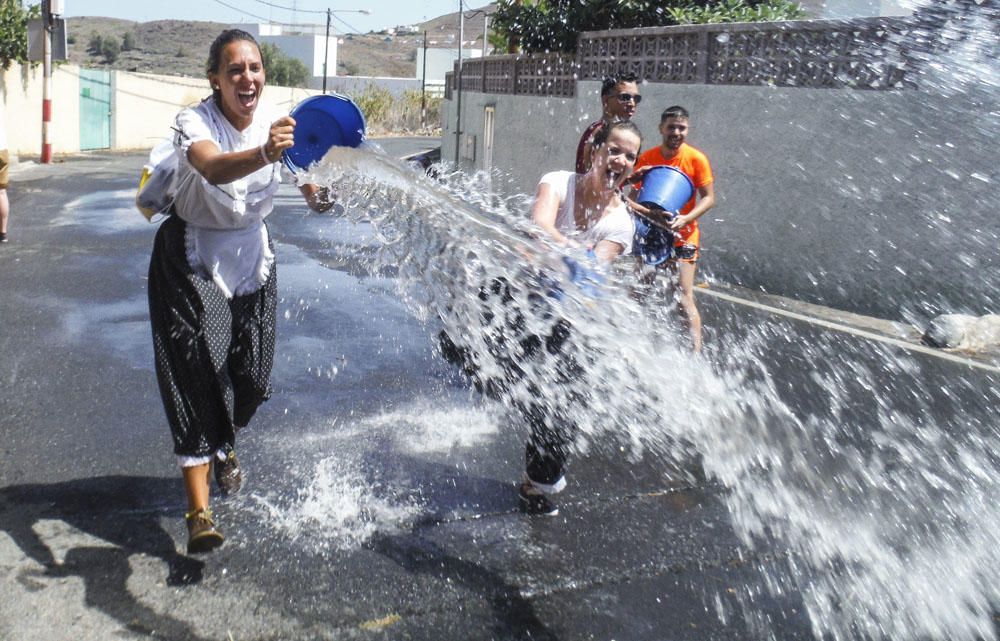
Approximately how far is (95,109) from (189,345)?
3152 cm

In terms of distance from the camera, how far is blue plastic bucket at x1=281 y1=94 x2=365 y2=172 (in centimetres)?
425

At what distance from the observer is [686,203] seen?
20.5ft

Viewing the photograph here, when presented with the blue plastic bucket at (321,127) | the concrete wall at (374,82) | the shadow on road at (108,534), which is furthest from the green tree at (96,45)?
the shadow on road at (108,534)

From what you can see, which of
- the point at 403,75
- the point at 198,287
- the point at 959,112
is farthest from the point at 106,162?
the point at 403,75

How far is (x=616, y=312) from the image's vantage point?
4375mm

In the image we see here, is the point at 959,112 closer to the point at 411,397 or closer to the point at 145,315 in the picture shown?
the point at 411,397

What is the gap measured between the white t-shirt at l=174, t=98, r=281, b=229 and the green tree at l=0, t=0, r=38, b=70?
24.7 m

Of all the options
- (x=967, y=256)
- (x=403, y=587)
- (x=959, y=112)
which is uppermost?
(x=959, y=112)

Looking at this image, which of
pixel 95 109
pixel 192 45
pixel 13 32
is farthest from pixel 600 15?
pixel 192 45

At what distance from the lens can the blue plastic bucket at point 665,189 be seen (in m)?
6.04

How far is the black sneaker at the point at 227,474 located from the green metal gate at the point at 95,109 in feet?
97.7

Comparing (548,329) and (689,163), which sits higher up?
(689,163)

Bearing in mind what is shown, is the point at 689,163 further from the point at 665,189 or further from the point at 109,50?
the point at 109,50

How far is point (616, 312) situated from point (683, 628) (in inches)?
60.0
